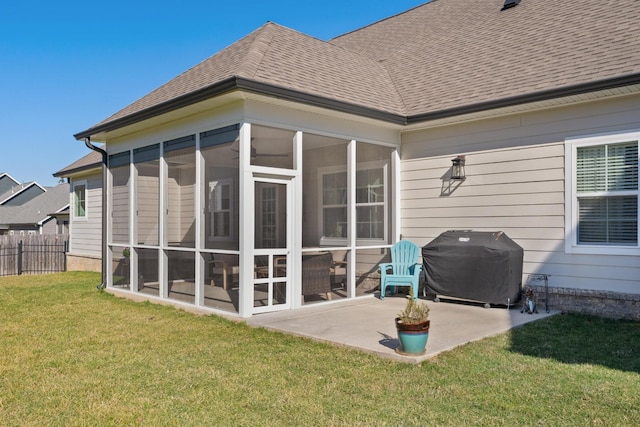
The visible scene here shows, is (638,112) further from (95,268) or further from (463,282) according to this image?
(95,268)

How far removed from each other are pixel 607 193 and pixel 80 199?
46.6 ft

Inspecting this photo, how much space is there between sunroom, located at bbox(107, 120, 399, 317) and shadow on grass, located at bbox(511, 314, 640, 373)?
2857mm

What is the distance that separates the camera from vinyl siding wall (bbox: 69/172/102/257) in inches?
554

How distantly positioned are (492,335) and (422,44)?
22.7 feet

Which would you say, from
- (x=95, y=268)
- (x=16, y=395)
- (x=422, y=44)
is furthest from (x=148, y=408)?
(x=95, y=268)

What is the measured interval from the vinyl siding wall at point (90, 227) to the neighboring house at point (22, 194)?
23.6m

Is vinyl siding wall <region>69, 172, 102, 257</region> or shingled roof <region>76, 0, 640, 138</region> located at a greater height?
shingled roof <region>76, 0, 640, 138</region>

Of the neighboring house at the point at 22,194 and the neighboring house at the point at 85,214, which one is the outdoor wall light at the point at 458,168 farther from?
the neighboring house at the point at 22,194

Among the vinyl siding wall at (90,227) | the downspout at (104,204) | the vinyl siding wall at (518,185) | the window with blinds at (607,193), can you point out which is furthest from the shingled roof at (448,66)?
the vinyl siding wall at (90,227)

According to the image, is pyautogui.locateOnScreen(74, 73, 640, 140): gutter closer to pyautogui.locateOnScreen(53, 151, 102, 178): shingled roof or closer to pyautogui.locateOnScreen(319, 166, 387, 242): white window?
pyautogui.locateOnScreen(319, 166, 387, 242): white window

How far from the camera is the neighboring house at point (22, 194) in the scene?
1362 inches

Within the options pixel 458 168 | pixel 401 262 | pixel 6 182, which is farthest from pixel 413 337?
pixel 6 182

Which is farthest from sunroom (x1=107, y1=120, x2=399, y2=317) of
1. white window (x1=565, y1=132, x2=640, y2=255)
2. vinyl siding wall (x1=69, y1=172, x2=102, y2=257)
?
vinyl siding wall (x1=69, y1=172, x2=102, y2=257)

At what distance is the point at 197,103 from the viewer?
654 centimetres
